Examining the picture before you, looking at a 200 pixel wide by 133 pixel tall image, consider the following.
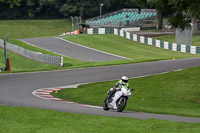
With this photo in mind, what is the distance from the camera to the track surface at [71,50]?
158ft

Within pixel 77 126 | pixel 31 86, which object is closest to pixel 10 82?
pixel 31 86

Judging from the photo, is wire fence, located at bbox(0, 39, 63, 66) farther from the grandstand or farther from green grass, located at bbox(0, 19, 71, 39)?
green grass, located at bbox(0, 19, 71, 39)

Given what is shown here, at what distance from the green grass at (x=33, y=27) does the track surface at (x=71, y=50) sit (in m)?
32.7

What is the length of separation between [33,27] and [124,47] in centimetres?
4709

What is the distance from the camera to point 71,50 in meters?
53.8

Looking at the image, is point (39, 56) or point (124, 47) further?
point (124, 47)

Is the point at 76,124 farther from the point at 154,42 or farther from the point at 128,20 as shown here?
the point at 128,20

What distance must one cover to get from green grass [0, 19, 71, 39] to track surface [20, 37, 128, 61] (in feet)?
107

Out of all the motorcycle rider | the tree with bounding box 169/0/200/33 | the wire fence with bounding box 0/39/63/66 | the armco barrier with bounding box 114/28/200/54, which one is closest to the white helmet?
the motorcycle rider

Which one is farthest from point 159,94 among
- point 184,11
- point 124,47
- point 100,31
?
point 100,31

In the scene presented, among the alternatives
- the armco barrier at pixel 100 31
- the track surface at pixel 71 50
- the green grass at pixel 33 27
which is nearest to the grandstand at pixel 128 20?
the green grass at pixel 33 27

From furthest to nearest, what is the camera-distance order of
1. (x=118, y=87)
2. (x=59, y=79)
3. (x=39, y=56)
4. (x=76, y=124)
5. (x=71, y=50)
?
(x=71, y=50), (x=39, y=56), (x=59, y=79), (x=118, y=87), (x=76, y=124)

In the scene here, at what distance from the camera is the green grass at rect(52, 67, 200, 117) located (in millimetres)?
19375

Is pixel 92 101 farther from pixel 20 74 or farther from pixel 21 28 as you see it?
pixel 21 28
